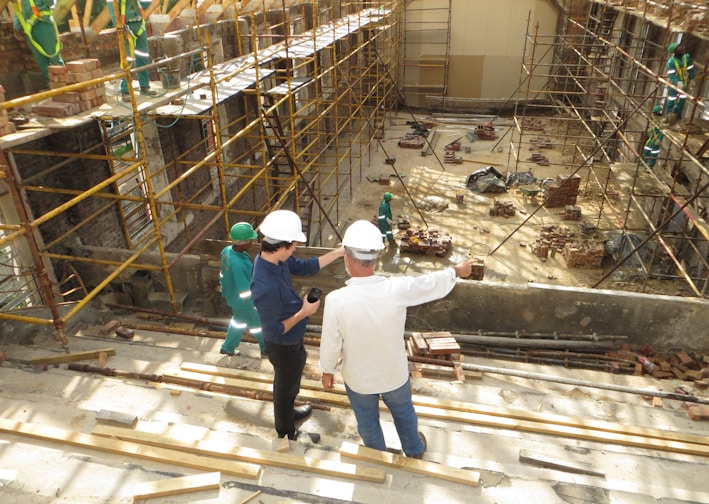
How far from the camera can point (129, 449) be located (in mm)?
3561

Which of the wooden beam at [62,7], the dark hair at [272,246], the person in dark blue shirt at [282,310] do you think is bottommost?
the person in dark blue shirt at [282,310]

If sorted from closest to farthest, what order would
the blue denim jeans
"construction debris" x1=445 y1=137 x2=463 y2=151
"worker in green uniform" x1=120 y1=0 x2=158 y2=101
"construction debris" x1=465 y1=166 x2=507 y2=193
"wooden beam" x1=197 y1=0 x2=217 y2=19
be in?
the blue denim jeans, "worker in green uniform" x1=120 y1=0 x2=158 y2=101, "wooden beam" x1=197 y1=0 x2=217 y2=19, "construction debris" x1=465 y1=166 x2=507 y2=193, "construction debris" x1=445 y1=137 x2=463 y2=151

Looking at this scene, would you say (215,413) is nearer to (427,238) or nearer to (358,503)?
(358,503)

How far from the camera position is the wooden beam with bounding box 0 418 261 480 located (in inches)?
135

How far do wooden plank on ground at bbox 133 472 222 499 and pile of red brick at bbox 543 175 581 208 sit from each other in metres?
12.2

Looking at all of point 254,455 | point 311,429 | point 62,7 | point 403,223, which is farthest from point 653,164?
point 62,7

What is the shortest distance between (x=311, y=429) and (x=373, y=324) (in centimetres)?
146

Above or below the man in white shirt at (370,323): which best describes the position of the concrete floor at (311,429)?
below

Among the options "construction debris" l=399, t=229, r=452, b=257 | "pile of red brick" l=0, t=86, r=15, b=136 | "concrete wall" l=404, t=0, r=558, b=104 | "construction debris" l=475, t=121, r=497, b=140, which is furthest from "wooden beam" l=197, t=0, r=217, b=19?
"concrete wall" l=404, t=0, r=558, b=104

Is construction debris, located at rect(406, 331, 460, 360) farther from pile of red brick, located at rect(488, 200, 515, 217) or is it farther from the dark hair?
pile of red brick, located at rect(488, 200, 515, 217)

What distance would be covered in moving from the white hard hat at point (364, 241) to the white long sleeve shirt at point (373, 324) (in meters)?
0.18

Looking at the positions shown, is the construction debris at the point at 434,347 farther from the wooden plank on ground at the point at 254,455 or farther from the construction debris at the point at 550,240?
the construction debris at the point at 550,240

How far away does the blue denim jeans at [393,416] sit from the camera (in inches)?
148

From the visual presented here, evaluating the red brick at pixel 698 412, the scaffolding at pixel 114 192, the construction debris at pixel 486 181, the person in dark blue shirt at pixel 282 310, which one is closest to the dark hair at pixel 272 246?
the person in dark blue shirt at pixel 282 310
